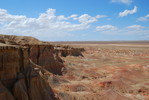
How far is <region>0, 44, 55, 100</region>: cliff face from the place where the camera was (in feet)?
37.8

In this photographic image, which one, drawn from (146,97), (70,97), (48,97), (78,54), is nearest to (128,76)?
(146,97)

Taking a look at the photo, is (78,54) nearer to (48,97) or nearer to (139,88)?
(139,88)

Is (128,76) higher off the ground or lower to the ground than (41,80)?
lower

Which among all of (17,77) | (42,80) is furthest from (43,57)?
(17,77)

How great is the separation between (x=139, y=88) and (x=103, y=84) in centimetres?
566

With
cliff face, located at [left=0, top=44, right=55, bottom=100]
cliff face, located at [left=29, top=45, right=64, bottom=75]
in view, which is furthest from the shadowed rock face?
cliff face, located at [left=29, top=45, right=64, bottom=75]

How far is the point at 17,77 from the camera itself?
1261cm

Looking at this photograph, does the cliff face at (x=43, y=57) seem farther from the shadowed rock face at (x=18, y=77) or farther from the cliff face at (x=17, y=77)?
the cliff face at (x=17, y=77)

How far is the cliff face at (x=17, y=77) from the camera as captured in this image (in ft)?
37.8

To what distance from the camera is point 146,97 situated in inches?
980

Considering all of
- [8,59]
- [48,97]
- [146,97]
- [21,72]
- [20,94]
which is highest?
[8,59]

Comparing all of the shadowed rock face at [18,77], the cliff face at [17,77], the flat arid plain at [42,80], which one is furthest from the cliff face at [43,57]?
the cliff face at [17,77]

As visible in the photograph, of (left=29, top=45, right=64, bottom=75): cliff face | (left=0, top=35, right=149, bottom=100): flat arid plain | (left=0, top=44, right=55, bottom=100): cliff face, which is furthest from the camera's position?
(left=29, top=45, right=64, bottom=75): cliff face

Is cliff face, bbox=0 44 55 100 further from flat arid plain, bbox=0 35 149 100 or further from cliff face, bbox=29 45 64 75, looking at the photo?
cliff face, bbox=29 45 64 75
